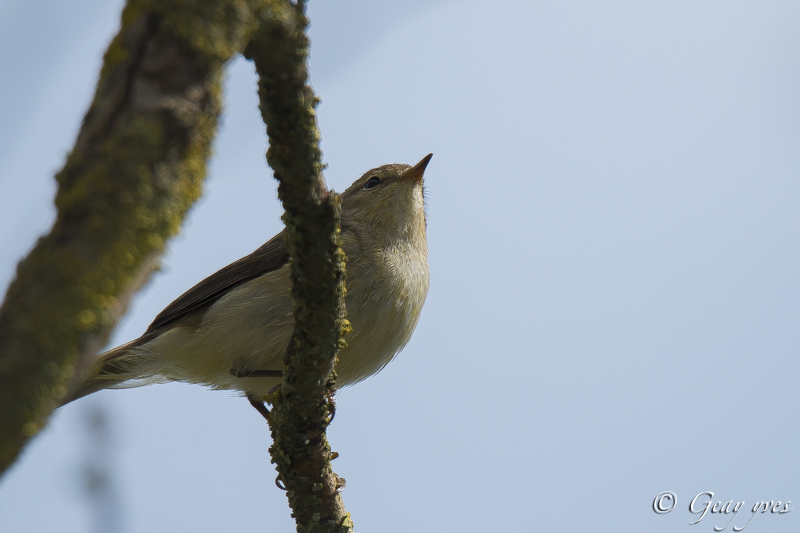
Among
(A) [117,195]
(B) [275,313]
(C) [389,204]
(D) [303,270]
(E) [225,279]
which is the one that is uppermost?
(C) [389,204]

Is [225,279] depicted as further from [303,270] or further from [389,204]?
[303,270]

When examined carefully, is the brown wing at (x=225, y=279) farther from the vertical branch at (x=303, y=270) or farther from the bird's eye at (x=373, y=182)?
the vertical branch at (x=303, y=270)

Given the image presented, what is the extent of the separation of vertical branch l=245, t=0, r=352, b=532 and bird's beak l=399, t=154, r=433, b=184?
2432mm

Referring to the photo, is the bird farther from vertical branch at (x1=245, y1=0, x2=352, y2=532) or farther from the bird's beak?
vertical branch at (x1=245, y1=0, x2=352, y2=532)

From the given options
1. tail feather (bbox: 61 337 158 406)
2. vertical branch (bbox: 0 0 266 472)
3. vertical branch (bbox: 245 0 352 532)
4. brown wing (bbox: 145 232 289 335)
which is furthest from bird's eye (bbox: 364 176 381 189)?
vertical branch (bbox: 0 0 266 472)

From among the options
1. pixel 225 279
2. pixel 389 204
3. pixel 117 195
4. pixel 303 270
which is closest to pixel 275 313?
pixel 225 279

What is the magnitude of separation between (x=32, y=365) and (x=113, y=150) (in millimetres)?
423

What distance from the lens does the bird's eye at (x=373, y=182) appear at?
18.1 feet

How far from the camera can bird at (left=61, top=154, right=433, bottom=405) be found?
4.30 meters

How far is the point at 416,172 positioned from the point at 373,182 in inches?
18.6

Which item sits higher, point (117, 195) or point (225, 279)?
point (225, 279)

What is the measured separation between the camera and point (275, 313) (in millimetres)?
4340

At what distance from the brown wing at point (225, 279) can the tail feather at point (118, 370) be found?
0.22 m

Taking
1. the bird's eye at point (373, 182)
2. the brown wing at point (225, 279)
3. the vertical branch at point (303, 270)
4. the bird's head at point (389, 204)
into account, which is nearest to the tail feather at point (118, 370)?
the brown wing at point (225, 279)
